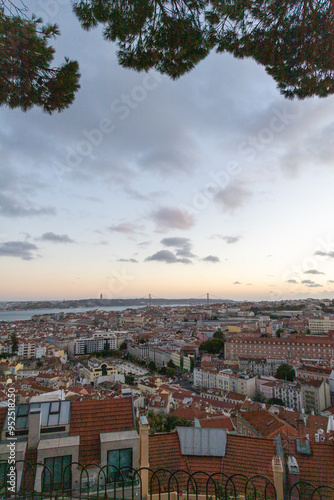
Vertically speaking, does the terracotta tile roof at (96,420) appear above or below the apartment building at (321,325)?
above

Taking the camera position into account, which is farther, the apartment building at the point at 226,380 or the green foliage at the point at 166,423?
the apartment building at the point at 226,380

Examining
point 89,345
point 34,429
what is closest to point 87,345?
point 89,345

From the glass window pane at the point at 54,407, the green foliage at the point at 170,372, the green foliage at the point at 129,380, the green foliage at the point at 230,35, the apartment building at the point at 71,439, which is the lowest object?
the green foliage at the point at 170,372

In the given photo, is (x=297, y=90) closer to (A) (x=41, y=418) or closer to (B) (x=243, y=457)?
(B) (x=243, y=457)

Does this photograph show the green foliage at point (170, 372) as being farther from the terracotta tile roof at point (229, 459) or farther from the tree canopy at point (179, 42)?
the tree canopy at point (179, 42)

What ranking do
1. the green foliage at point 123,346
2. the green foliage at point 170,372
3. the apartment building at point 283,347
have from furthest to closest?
the green foliage at point 123,346 → the apartment building at point 283,347 → the green foliage at point 170,372

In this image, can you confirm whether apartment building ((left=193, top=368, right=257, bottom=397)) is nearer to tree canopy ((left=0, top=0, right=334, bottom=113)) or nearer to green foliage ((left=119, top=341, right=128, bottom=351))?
green foliage ((left=119, top=341, right=128, bottom=351))

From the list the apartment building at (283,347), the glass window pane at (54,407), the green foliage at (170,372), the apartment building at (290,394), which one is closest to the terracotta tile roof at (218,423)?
the glass window pane at (54,407)

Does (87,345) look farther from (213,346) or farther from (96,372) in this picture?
(96,372)
